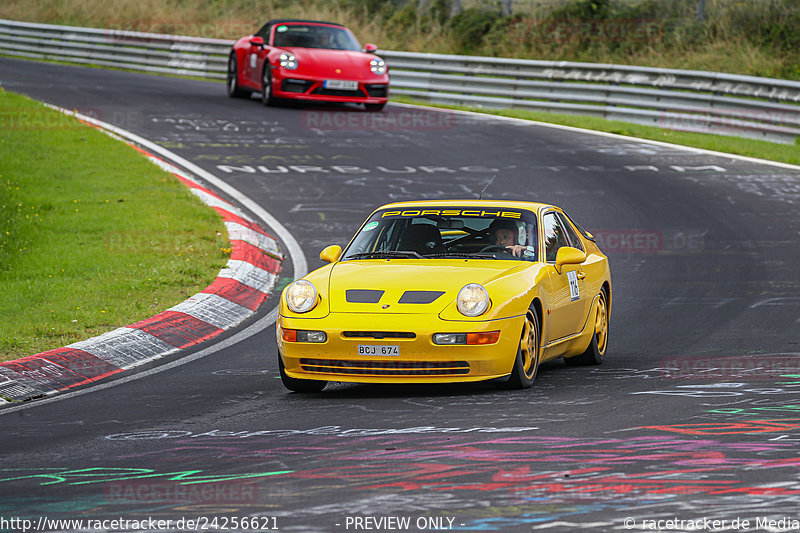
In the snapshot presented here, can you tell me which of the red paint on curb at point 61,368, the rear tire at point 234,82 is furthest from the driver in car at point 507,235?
the rear tire at point 234,82

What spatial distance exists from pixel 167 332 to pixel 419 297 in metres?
3.03

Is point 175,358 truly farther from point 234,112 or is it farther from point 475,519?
point 234,112

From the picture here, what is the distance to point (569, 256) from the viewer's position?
8.51 meters

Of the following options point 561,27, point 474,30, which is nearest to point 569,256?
point 561,27

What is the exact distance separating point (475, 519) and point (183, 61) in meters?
29.6

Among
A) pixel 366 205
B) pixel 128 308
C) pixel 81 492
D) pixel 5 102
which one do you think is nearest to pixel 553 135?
pixel 366 205

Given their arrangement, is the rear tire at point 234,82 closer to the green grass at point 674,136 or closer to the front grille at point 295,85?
the front grille at point 295,85

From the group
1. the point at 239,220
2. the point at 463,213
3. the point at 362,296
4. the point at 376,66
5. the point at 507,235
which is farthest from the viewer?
the point at 376,66

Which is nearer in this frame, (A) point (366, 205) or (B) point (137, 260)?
(B) point (137, 260)

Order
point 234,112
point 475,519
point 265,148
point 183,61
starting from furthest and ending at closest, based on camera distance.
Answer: point 183,61, point 234,112, point 265,148, point 475,519

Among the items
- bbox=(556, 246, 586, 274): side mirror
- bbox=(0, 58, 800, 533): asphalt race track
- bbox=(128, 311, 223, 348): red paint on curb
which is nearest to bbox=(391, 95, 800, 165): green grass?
bbox=(0, 58, 800, 533): asphalt race track

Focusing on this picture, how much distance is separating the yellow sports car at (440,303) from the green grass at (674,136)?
11.8 meters

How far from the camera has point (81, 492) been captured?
5.39 meters

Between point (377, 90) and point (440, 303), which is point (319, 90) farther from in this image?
point (440, 303)
